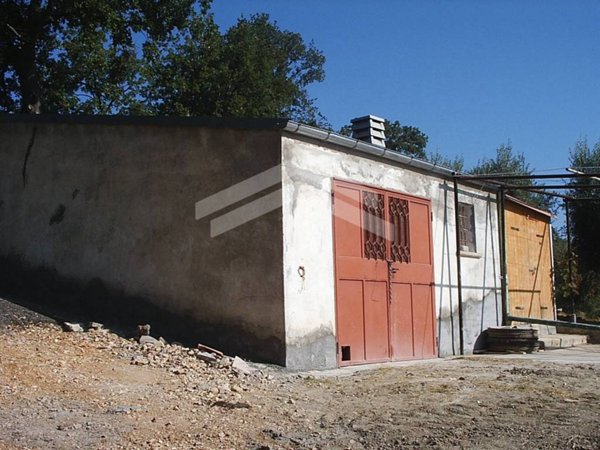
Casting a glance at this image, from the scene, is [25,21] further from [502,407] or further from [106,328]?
[502,407]

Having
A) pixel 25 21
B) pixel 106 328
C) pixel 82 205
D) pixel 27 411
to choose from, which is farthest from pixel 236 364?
pixel 25 21

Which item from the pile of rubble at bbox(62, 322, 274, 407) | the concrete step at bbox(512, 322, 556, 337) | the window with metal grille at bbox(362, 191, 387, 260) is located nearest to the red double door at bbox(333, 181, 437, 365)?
the window with metal grille at bbox(362, 191, 387, 260)

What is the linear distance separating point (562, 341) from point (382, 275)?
248 inches

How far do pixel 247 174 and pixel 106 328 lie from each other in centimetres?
311

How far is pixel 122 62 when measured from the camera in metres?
23.4

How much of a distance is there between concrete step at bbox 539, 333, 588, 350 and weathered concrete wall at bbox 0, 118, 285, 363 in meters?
7.61

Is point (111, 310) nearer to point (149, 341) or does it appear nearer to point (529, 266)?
point (149, 341)

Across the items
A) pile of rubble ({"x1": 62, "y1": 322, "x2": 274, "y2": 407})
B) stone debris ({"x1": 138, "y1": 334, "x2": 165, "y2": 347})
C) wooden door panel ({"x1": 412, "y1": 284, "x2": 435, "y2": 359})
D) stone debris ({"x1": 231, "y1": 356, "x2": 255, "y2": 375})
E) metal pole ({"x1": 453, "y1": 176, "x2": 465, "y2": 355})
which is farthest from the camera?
metal pole ({"x1": 453, "y1": 176, "x2": 465, "y2": 355})

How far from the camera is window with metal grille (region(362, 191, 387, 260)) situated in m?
12.0

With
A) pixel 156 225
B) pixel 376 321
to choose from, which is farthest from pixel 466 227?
pixel 156 225

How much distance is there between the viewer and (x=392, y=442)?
614cm

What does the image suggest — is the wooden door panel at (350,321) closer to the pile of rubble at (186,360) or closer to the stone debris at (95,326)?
the pile of rubble at (186,360)

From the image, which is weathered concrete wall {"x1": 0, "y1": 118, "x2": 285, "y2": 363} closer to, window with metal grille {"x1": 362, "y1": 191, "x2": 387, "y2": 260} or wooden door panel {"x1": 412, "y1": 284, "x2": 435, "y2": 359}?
window with metal grille {"x1": 362, "y1": 191, "x2": 387, "y2": 260}

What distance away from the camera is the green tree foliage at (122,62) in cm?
2219
